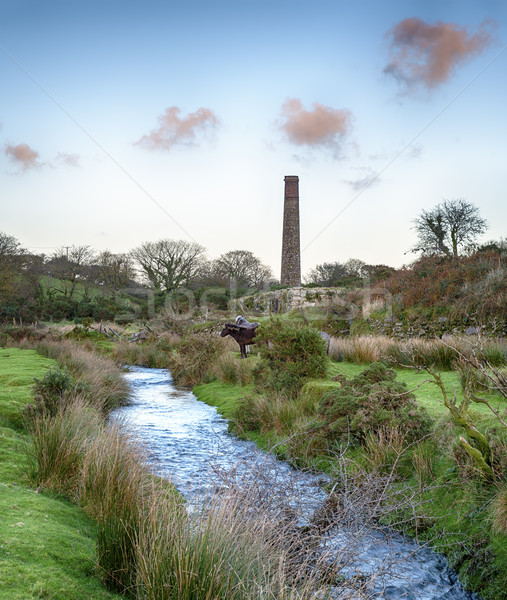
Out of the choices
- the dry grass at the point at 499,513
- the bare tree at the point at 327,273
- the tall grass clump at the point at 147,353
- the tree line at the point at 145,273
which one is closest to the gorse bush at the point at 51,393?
the dry grass at the point at 499,513

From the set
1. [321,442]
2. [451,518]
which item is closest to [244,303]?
[321,442]

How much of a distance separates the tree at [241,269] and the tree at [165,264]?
10.5 feet

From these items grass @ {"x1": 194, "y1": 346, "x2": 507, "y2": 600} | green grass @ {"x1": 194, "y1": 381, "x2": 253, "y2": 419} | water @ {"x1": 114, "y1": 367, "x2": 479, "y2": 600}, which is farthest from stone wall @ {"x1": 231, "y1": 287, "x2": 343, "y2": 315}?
grass @ {"x1": 194, "y1": 346, "x2": 507, "y2": 600}

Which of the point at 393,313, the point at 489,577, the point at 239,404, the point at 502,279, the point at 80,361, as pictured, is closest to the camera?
the point at 489,577

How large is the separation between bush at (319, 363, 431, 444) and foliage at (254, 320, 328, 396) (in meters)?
2.19

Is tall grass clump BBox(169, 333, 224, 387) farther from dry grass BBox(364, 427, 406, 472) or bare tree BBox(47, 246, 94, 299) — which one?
bare tree BBox(47, 246, 94, 299)

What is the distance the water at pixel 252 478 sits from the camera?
12.9 feet

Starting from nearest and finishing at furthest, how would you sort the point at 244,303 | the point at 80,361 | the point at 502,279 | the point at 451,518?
the point at 451,518 → the point at 80,361 → the point at 502,279 → the point at 244,303

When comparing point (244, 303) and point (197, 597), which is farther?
point (244, 303)

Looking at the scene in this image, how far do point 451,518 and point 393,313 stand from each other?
13091 mm

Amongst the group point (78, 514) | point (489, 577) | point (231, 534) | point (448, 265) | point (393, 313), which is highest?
point (448, 265)

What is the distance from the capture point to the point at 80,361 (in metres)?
12.6

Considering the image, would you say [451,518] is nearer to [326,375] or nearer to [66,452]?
[66,452]

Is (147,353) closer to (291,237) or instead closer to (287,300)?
(287,300)
